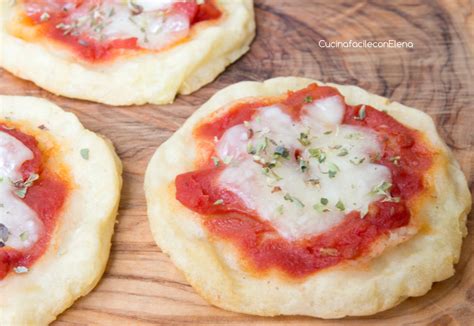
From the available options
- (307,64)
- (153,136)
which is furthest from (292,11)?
(153,136)

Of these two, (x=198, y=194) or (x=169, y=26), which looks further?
(x=169, y=26)

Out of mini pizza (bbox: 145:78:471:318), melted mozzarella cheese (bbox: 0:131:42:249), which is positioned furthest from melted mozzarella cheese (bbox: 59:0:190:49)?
melted mozzarella cheese (bbox: 0:131:42:249)

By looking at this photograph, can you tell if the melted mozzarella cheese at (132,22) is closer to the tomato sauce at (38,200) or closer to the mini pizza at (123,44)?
the mini pizza at (123,44)

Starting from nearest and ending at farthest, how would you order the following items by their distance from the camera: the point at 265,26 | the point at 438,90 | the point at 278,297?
the point at 278,297
the point at 438,90
the point at 265,26

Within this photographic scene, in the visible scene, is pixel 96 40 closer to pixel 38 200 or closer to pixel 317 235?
pixel 38 200

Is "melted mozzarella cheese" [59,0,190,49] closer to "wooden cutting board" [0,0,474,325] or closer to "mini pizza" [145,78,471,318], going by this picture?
"wooden cutting board" [0,0,474,325]

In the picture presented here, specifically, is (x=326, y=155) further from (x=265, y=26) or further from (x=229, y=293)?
(x=265, y=26)

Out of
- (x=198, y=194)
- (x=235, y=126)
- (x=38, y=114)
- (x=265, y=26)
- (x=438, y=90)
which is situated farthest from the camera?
(x=265, y=26)
